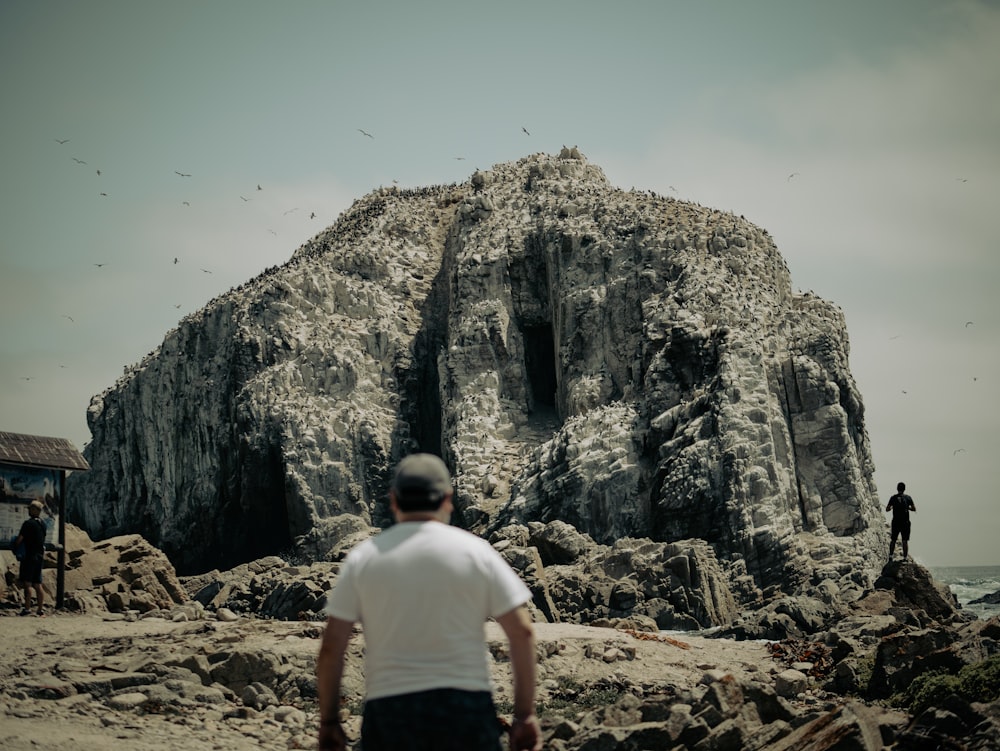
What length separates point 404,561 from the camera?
6387 mm

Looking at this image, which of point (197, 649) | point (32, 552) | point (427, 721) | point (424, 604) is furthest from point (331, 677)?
point (32, 552)

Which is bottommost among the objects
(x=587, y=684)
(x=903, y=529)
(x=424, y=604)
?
(x=587, y=684)

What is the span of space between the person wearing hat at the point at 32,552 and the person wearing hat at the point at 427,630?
706 inches

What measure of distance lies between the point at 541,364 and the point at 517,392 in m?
3.96

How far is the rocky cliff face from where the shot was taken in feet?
141

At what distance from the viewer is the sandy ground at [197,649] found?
13.2 m

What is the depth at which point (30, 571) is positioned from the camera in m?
22.9

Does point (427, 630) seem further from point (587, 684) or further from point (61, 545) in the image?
point (61, 545)

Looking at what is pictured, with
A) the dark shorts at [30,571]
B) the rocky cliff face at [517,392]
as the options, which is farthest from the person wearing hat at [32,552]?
the rocky cliff face at [517,392]

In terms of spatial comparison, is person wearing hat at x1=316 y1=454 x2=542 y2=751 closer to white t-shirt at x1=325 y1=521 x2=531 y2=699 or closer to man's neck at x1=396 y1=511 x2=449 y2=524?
white t-shirt at x1=325 y1=521 x2=531 y2=699

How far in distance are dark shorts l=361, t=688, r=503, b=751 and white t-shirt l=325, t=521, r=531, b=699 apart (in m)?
0.05

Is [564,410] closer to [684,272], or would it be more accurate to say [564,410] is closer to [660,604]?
[684,272]

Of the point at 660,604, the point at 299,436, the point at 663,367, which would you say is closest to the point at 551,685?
the point at 660,604

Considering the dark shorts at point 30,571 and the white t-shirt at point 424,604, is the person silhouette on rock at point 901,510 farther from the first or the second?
the white t-shirt at point 424,604
